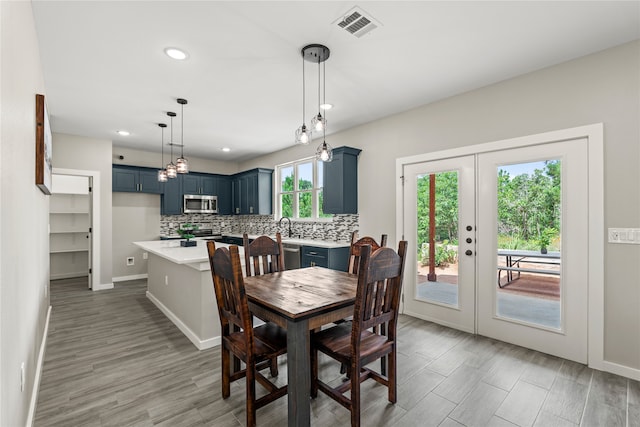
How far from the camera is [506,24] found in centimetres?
220

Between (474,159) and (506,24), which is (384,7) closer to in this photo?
(506,24)

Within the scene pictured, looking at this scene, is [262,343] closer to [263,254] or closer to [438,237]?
[263,254]

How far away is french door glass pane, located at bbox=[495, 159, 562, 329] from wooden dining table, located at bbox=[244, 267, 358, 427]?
1758 mm

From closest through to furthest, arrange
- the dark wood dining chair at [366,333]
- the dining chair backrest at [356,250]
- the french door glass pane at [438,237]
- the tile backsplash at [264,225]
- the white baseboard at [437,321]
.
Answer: the dark wood dining chair at [366,333]
the dining chair backrest at [356,250]
the white baseboard at [437,321]
the french door glass pane at [438,237]
the tile backsplash at [264,225]

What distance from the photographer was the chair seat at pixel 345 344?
1.85 metres

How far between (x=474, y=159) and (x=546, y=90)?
2.80ft

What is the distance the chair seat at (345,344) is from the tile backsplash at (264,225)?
103 inches

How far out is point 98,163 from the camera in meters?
5.22

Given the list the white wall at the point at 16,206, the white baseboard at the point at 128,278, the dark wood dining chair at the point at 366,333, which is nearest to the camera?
the white wall at the point at 16,206

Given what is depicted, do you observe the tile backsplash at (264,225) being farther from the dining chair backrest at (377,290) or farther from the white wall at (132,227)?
the dining chair backrest at (377,290)

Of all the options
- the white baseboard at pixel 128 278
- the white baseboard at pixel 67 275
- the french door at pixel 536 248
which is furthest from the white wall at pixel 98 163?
the french door at pixel 536 248

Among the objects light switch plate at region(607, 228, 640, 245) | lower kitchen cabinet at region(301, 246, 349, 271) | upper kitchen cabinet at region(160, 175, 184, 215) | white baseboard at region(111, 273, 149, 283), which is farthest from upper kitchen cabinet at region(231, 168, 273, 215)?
light switch plate at region(607, 228, 640, 245)

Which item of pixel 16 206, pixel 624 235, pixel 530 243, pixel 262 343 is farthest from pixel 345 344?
pixel 624 235

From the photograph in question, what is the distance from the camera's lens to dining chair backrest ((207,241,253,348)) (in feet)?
5.77
